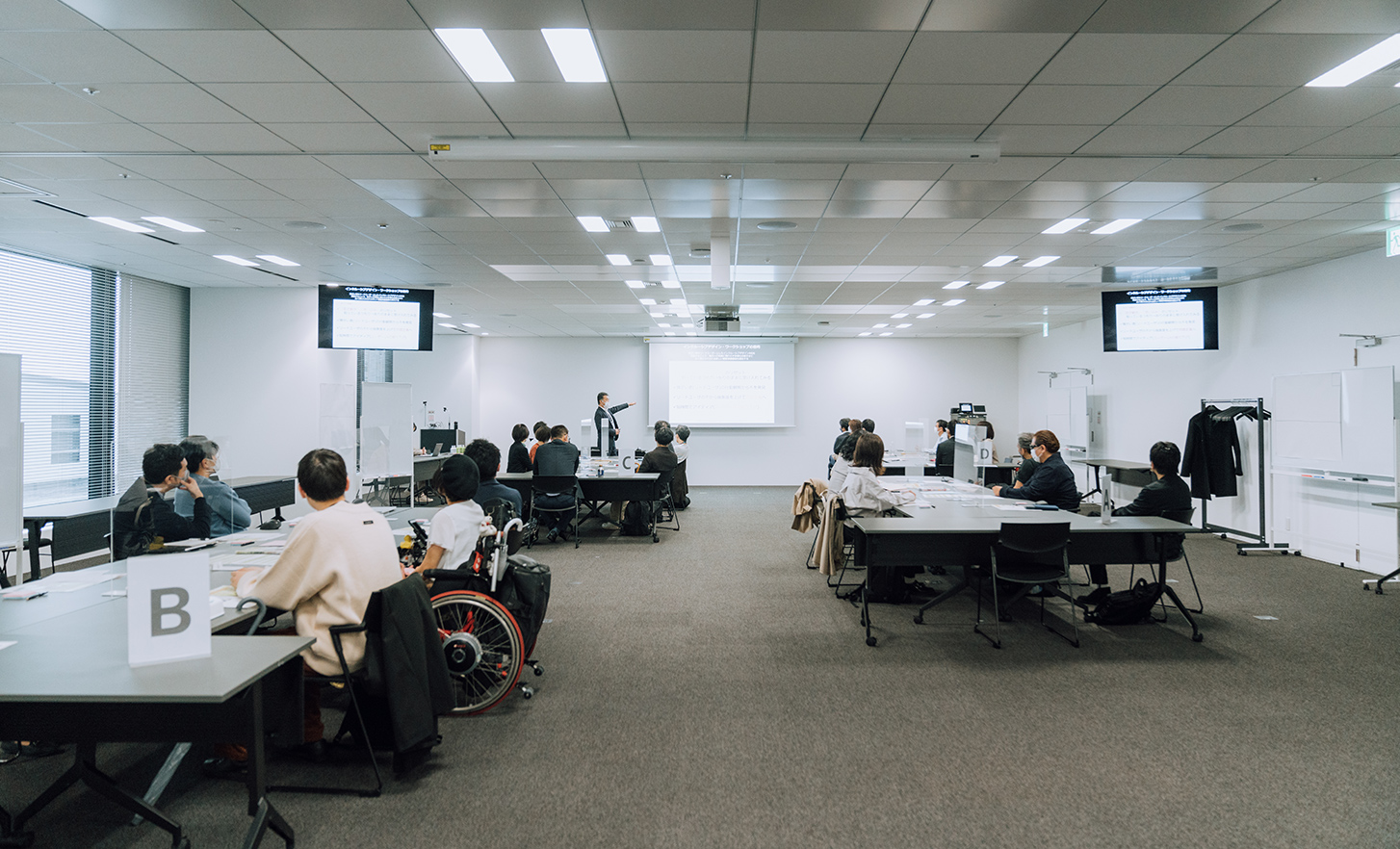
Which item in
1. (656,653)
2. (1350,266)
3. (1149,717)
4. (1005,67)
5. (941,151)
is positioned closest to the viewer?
(1005,67)

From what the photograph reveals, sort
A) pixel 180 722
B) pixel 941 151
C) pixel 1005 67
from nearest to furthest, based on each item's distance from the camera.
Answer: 1. pixel 180 722
2. pixel 1005 67
3. pixel 941 151

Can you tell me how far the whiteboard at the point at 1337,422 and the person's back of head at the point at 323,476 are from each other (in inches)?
324

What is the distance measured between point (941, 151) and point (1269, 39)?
4.66 ft

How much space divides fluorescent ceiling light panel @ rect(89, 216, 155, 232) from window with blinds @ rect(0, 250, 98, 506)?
1858 mm

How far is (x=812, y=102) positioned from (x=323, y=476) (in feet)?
9.39

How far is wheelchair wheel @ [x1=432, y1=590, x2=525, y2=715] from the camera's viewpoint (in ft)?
10.2

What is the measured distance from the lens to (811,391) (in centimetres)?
1361

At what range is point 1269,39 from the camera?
9.09ft

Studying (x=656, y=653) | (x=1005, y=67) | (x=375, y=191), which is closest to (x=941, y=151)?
(x=1005, y=67)

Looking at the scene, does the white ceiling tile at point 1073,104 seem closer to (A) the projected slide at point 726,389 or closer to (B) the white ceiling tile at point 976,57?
(B) the white ceiling tile at point 976,57

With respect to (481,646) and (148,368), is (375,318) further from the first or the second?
(481,646)

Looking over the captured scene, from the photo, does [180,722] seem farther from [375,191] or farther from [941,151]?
[941,151]

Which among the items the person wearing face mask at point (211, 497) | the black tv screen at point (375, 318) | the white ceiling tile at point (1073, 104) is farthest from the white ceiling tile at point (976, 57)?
the black tv screen at point (375, 318)

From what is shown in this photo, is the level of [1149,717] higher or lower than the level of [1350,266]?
lower
